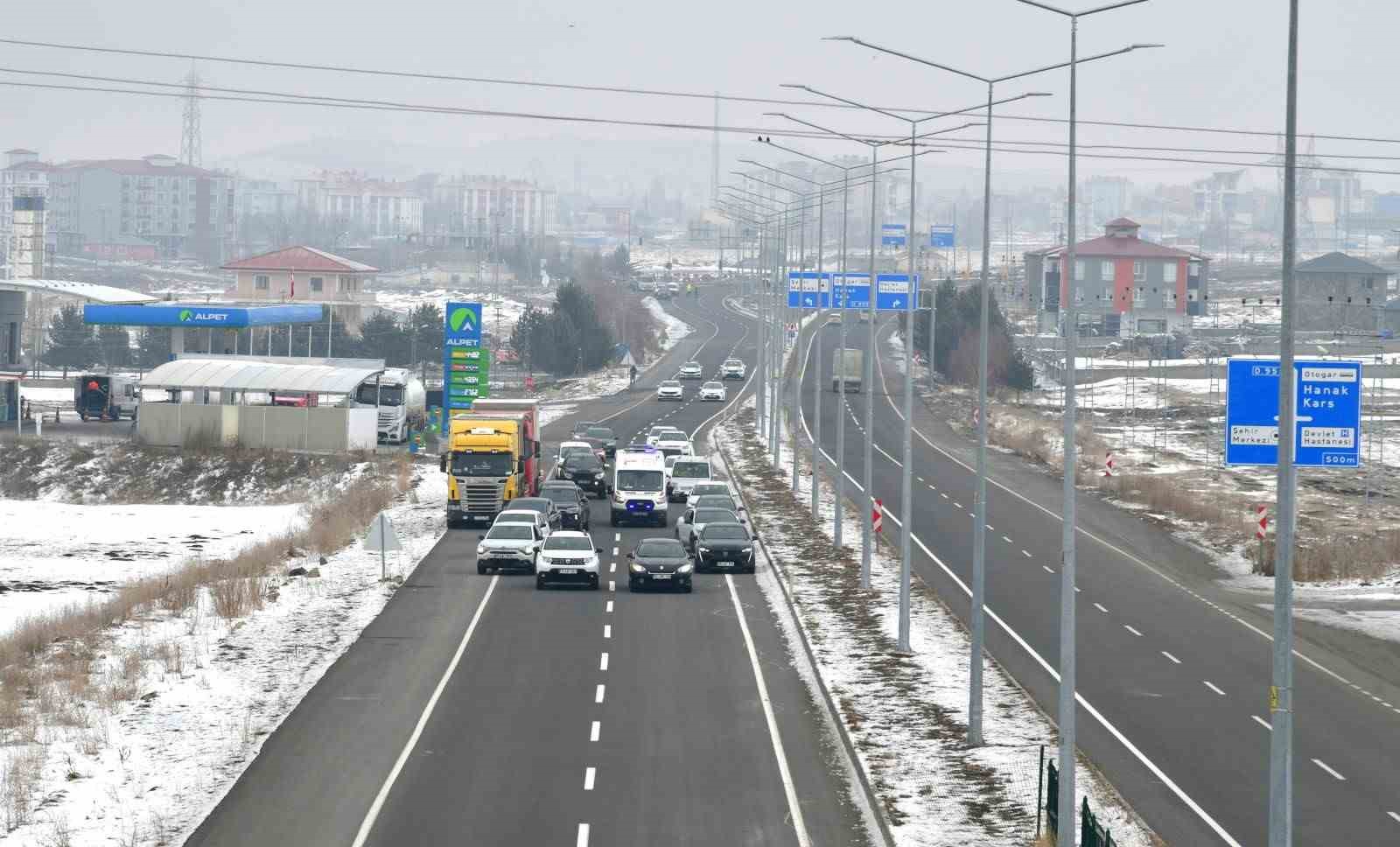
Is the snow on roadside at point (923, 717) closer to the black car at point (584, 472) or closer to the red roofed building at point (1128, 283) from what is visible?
→ the black car at point (584, 472)

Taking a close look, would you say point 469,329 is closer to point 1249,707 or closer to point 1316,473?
point 1316,473

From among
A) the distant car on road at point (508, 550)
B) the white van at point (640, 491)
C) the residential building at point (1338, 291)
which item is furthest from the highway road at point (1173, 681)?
the residential building at point (1338, 291)

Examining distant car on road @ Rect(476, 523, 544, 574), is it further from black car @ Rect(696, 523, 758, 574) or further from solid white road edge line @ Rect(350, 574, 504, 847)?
black car @ Rect(696, 523, 758, 574)

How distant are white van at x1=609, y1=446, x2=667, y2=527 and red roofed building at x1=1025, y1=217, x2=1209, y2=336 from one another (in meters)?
95.3

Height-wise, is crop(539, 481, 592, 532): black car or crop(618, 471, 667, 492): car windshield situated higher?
crop(618, 471, 667, 492): car windshield

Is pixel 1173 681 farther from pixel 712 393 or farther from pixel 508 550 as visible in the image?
pixel 712 393

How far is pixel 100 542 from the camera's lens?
60562 millimetres

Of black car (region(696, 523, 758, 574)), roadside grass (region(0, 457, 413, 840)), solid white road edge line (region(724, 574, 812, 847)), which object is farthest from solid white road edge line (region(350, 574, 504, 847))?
black car (region(696, 523, 758, 574))

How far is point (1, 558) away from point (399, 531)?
12.1 meters

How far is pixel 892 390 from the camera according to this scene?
382 ft

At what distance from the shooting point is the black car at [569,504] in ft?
176

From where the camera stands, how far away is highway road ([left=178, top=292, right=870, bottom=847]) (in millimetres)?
22484

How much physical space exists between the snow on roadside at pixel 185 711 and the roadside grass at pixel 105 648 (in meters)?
0.10

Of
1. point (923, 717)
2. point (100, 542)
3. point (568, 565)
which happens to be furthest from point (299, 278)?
point (923, 717)
